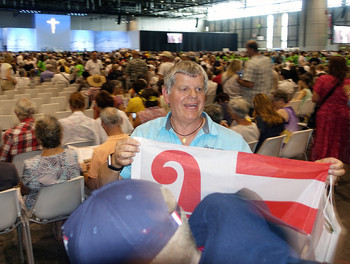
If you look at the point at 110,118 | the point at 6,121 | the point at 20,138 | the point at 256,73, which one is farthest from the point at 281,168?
the point at 6,121

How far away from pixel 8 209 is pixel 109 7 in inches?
1345

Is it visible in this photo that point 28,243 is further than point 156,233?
Yes

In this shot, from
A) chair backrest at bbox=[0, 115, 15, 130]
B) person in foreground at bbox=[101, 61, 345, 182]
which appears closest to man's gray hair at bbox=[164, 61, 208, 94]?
person in foreground at bbox=[101, 61, 345, 182]

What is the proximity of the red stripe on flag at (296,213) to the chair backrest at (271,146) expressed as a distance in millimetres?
2705

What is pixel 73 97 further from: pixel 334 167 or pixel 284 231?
pixel 284 231

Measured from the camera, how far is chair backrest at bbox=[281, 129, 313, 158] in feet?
15.6

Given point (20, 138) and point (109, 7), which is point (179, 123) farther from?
point (109, 7)

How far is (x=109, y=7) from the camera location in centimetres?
3456

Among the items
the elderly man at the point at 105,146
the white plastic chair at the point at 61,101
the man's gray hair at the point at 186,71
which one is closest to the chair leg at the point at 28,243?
the elderly man at the point at 105,146

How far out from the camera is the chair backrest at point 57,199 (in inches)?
123

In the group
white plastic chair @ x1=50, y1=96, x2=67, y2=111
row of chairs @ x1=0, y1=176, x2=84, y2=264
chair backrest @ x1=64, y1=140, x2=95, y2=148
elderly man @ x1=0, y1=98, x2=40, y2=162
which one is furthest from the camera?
white plastic chair @ x1=50, y1=96, x2=67, y2=111

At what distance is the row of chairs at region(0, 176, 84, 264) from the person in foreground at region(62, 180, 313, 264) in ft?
8.01

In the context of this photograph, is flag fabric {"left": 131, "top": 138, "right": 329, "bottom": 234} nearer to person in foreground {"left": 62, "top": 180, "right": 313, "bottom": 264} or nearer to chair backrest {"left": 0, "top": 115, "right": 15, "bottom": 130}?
person in foreground {"left": 62, "top": 180, "right": 313, "bottom": 264}

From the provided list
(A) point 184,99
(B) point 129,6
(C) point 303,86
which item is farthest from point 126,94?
(B) point 129,6
